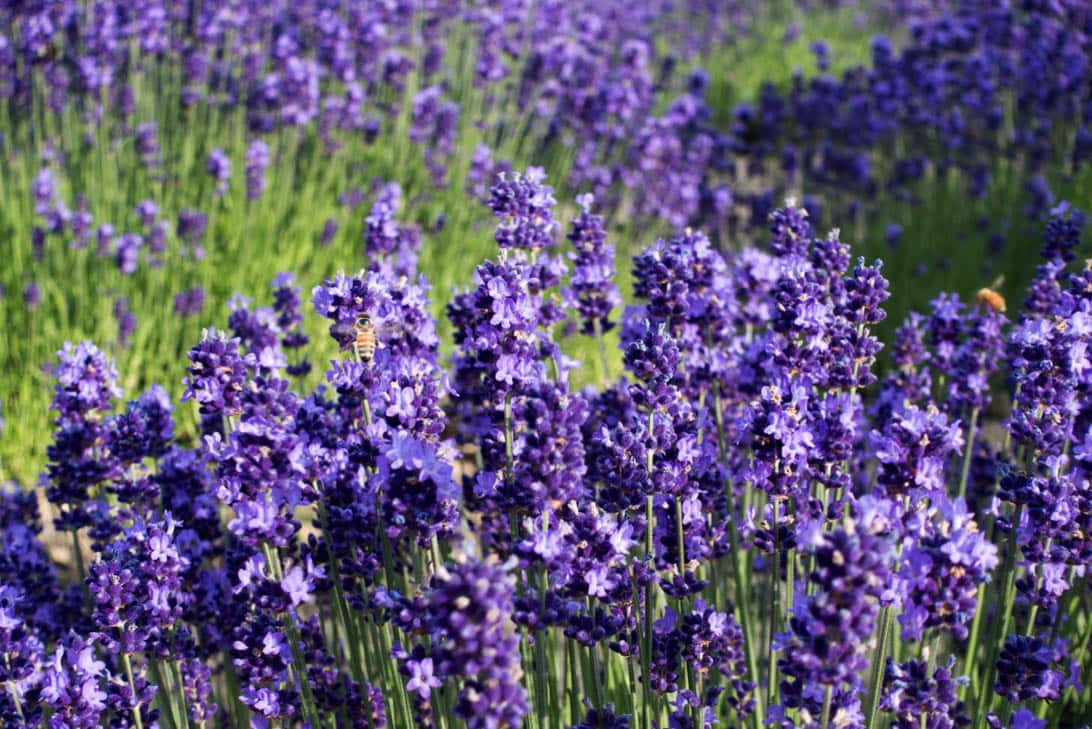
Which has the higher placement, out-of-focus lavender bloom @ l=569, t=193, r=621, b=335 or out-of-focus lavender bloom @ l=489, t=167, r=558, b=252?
out-of-focus lavender bloom @ l=489, t=167, r=558, b=252

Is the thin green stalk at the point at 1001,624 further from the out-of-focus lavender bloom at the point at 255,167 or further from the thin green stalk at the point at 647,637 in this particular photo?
the out-of-focus lavender bloom at the point at 255,167

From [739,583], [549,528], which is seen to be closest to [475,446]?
[739,583]

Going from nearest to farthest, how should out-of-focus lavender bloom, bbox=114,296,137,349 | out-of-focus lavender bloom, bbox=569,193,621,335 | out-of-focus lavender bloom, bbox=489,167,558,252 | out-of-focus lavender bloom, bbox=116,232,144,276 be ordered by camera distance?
out-of-focus lavender bloom, bbox=489,167,558,252 → out-of-focus lavender bloom, bbox=569,193,621,335 → out-of-focus lavender bloom, bbox=114,296,137,349 → out-of-focus lavender bloom, bbox=116,232,144,276

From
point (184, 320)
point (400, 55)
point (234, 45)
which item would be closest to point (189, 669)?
point (184, 320)

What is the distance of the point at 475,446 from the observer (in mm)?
3836

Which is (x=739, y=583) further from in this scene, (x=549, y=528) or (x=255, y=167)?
(x=255, y=167)

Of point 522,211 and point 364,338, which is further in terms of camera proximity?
point 522,211

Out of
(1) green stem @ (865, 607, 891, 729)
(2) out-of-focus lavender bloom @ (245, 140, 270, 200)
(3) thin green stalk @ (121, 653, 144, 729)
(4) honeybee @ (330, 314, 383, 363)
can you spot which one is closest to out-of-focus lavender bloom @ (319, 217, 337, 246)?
(2) out-of-focus lavender bloom @ (245, 140, 270, 200)

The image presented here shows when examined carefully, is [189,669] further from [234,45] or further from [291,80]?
[234,45]

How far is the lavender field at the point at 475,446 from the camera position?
2092 millimetres

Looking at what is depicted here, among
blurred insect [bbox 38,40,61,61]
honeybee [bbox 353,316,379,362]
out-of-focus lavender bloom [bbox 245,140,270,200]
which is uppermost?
blurred insect [bbox 38,40,61,61]

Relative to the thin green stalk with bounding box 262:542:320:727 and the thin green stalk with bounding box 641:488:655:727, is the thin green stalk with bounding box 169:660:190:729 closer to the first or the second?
the thin green stalk with bounding box 262:542:320:727

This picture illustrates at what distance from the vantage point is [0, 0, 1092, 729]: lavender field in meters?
2.09

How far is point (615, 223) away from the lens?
23.3 ft
